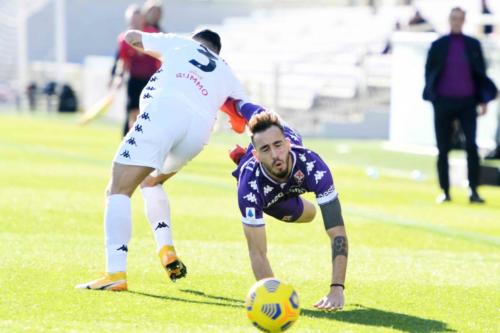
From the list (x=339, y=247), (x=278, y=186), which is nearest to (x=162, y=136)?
(x=278, y=186)

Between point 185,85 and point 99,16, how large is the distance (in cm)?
3841

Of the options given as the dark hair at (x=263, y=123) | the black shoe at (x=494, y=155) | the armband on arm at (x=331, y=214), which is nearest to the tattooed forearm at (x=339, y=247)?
the armband on arm at (x=331, y=214)

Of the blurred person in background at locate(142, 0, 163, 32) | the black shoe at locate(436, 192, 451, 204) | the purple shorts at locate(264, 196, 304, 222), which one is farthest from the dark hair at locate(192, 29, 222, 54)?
the blurred person in background at locate(142, 0, 163, 32)

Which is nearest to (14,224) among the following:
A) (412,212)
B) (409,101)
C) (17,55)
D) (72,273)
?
(72,273)

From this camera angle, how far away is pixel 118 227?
7828mm

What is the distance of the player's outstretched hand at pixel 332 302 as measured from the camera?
7000 mm

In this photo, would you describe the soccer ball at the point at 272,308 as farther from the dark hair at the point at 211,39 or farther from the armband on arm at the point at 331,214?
the dark hair at the point at 211,39

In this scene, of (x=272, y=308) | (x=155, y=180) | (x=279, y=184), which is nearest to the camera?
(x=272, y=308)

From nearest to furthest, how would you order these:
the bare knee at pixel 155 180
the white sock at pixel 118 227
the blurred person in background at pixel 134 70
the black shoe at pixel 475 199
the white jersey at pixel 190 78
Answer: the white sock at pixel 118 227 < the white jersey at pixel 190 78 < the bare knee at pixel 155 180 < the black shoe at pixel 475 199 < the blurred person in background at pixel 134 70

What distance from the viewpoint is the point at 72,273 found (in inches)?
328

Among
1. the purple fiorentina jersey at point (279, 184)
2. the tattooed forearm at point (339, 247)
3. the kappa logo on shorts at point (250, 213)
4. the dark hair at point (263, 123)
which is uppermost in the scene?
the dark hair at point (263, 123)

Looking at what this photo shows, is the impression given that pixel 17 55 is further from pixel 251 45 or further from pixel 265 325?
pixel 265 325

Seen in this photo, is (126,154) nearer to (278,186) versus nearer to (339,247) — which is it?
(278,186)

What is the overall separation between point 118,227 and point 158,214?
26.7 inches
